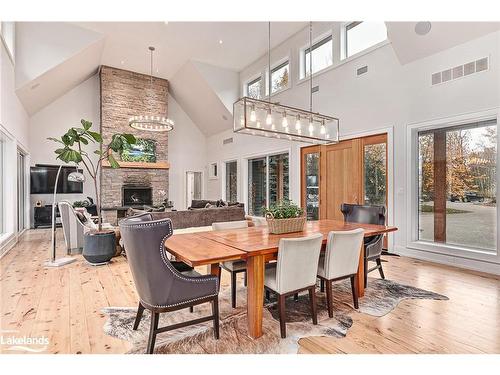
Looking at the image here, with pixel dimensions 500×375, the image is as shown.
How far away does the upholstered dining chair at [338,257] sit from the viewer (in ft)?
8.43

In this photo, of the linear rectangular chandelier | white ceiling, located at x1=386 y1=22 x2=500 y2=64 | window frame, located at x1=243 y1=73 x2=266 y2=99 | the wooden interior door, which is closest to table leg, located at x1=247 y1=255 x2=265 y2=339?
the linear rectangular chandelier

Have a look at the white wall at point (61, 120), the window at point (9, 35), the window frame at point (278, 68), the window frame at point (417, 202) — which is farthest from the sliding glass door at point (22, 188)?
the window frame at point (417, 202)

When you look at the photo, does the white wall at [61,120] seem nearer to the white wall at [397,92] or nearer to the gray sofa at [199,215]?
the gray sofa at [199,215]

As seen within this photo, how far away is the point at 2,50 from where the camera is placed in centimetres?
468

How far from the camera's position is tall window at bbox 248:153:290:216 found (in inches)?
302

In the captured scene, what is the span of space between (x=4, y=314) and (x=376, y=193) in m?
5.51

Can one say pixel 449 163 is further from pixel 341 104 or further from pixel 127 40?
pixel 127 40

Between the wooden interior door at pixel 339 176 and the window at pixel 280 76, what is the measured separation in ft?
7.55

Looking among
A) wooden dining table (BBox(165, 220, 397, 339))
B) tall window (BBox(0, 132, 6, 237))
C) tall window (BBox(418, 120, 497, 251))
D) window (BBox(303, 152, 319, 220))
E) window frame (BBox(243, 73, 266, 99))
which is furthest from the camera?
window frame (BBox(243, 73, 266, 99))

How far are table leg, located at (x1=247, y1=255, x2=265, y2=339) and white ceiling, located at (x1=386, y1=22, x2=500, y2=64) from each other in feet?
14.1

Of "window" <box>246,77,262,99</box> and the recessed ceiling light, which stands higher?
"window" <box>246,77,262,99</box>

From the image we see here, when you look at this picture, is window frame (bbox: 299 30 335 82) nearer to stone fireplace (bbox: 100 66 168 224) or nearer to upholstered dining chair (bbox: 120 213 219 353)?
stone fireplace (bbox: 100 66 168 224)

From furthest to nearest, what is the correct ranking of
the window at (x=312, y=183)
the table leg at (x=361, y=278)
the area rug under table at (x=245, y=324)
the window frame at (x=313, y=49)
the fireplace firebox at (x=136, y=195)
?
the fireplace firebox at (x=136, y=195) < the window at (x=312, y=183) < the window frame at (x=313, y=49) < the table leg at (x=361, y=278) < the area rug under table at (x=245, y=324)
